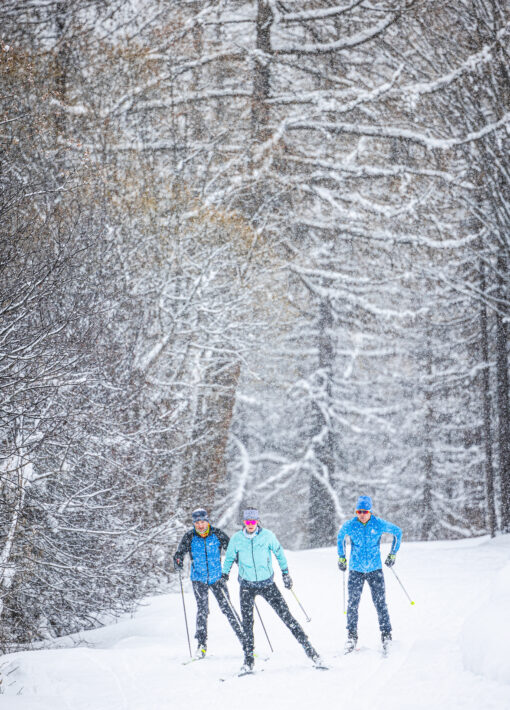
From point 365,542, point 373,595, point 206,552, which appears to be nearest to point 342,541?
Result: point 365,542

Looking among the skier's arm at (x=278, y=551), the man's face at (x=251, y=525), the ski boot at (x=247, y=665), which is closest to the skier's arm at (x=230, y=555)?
the man's face at (x=251, y=525)

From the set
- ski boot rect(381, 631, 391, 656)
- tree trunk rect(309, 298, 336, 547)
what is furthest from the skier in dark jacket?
tree trunk rect(309, 298, 336, 547)

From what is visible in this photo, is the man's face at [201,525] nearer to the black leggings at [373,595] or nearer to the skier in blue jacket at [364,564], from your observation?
the skier in blue jacket at [364,564]

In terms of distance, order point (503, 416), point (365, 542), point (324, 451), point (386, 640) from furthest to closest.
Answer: point (324, 451)
point (503, 416)
point (365, 542)
point (386, 640)

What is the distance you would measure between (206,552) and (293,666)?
161 cm

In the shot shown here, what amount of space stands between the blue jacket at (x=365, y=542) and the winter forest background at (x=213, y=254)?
3.56m

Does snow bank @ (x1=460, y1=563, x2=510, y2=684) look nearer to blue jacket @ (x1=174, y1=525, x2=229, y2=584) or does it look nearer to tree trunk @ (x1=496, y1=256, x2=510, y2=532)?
blue jacket @ (x1=174, y1=525, x2=229, y2=584)

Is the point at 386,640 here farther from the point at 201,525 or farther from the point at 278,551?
the point at 201,525

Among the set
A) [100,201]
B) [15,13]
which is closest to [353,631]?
[100,201]

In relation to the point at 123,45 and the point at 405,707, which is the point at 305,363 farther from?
the point at 405,707

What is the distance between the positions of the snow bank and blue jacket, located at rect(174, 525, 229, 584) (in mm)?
2854

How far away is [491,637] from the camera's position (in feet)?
21.1

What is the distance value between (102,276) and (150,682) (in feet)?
22.5

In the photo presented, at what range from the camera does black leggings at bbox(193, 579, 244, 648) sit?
845 cm
